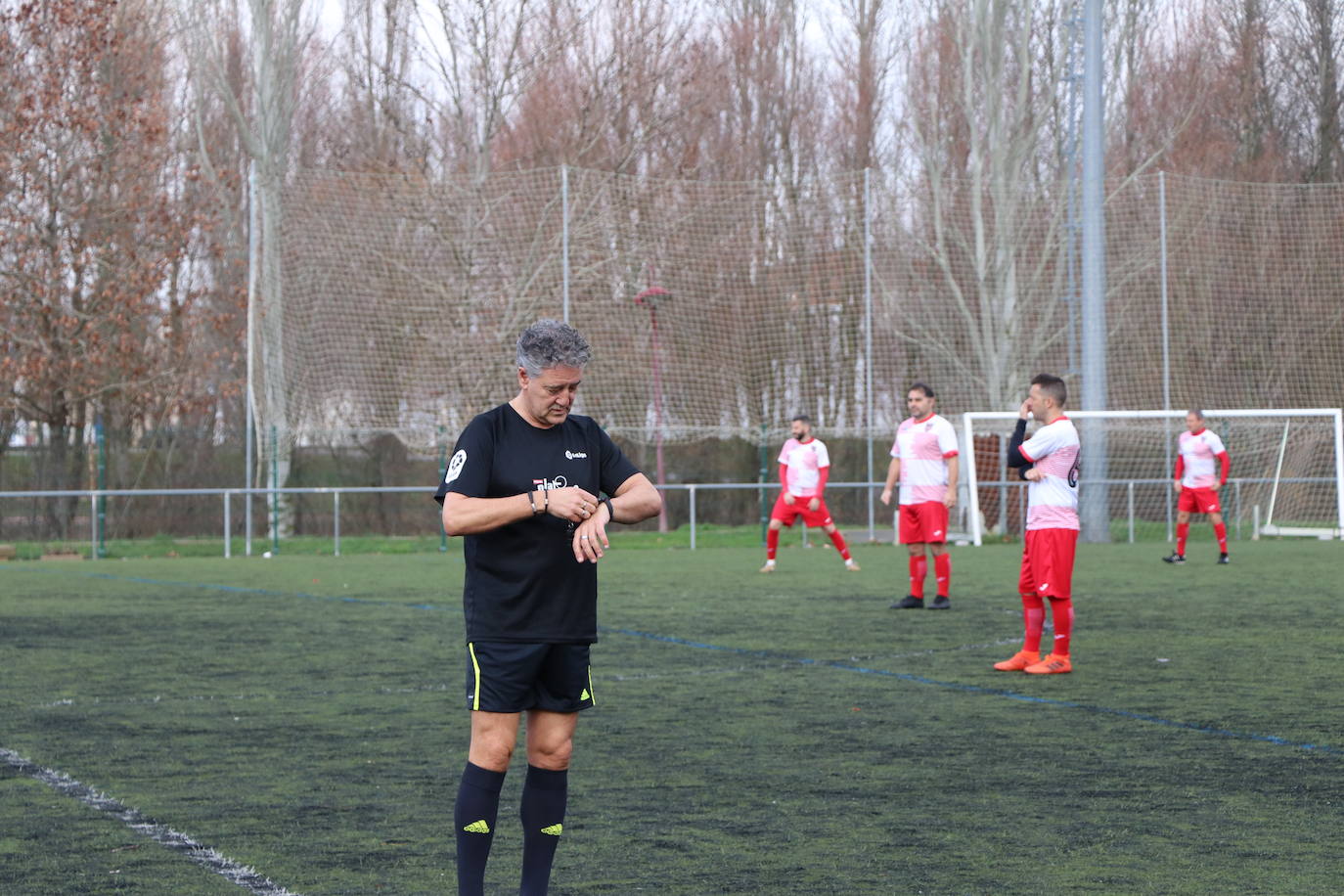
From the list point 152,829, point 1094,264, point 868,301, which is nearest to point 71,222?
point 868,301

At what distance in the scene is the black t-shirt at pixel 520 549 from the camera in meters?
4.61

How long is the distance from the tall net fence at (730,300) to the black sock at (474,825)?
22.5 m

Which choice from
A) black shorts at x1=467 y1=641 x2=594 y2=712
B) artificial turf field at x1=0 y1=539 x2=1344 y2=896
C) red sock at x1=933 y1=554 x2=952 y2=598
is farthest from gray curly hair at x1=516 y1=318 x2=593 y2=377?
red sock at x1=933 y1=554 x2=952 y2=598

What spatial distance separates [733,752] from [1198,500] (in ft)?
50.2

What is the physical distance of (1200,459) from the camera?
20922 millimetres

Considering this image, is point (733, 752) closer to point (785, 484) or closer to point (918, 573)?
point (918, 573)

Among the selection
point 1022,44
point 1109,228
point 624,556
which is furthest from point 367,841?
point 1022,44

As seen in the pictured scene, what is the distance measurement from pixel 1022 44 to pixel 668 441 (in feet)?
36.6

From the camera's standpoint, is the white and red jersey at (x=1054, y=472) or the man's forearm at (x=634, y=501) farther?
the white and red jersey at (x=1054, y=472)

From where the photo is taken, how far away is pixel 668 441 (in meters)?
29.2

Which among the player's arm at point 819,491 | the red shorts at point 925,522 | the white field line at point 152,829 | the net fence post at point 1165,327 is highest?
the net fence post at point 1165,327

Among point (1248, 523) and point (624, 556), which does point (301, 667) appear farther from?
point (1248, 523)

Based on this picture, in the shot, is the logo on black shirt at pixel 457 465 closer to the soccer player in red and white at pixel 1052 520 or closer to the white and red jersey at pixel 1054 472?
the soccer player in red and white at pixel 1052 520

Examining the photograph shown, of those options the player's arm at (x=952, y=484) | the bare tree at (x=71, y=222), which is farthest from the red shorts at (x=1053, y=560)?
the bare tree at (x=71, y=222)
